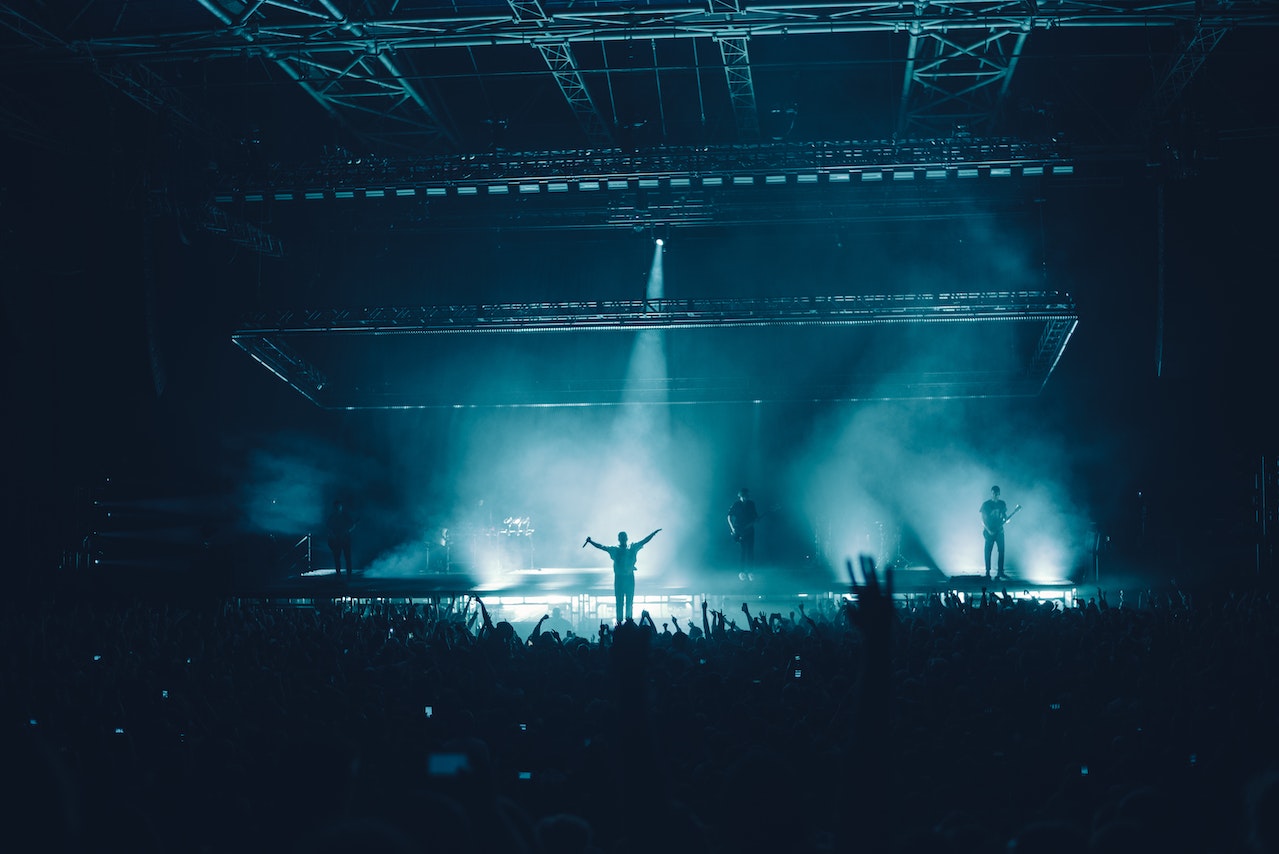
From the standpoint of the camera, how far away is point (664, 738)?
12.5 ft

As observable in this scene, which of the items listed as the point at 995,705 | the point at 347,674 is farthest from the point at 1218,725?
the point at 347,674

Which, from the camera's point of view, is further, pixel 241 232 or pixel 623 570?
pixel 241 232

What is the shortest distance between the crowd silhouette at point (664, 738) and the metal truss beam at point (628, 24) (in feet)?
19.7

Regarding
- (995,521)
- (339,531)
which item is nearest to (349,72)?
(339,531)

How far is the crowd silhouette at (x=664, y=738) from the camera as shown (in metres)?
2.09

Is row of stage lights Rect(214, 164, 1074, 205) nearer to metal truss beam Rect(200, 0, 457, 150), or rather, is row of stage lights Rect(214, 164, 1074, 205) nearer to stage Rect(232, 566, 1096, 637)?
metal truss beam Rect(200, 0, 457, 150)

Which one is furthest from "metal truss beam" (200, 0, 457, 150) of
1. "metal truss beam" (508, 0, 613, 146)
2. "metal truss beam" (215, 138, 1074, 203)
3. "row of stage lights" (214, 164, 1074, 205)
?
"metal truss beam" (508, 0, 613, 146)

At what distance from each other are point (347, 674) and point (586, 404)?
10.9 meters

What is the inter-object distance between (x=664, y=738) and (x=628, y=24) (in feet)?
25.1

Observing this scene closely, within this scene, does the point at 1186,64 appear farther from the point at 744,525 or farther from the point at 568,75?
the point at 744,525

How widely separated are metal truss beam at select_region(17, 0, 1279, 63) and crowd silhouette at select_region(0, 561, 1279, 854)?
19.7 feet

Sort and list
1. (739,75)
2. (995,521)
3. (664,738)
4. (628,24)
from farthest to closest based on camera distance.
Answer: (995,521) → (739,75) → (628,24) → (664,738)

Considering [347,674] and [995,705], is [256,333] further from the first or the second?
[995,705]

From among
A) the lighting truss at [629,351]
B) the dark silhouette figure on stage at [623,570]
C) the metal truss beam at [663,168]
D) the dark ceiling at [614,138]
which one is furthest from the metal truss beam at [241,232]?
the dark silhouette figure on stage at [623,570]
